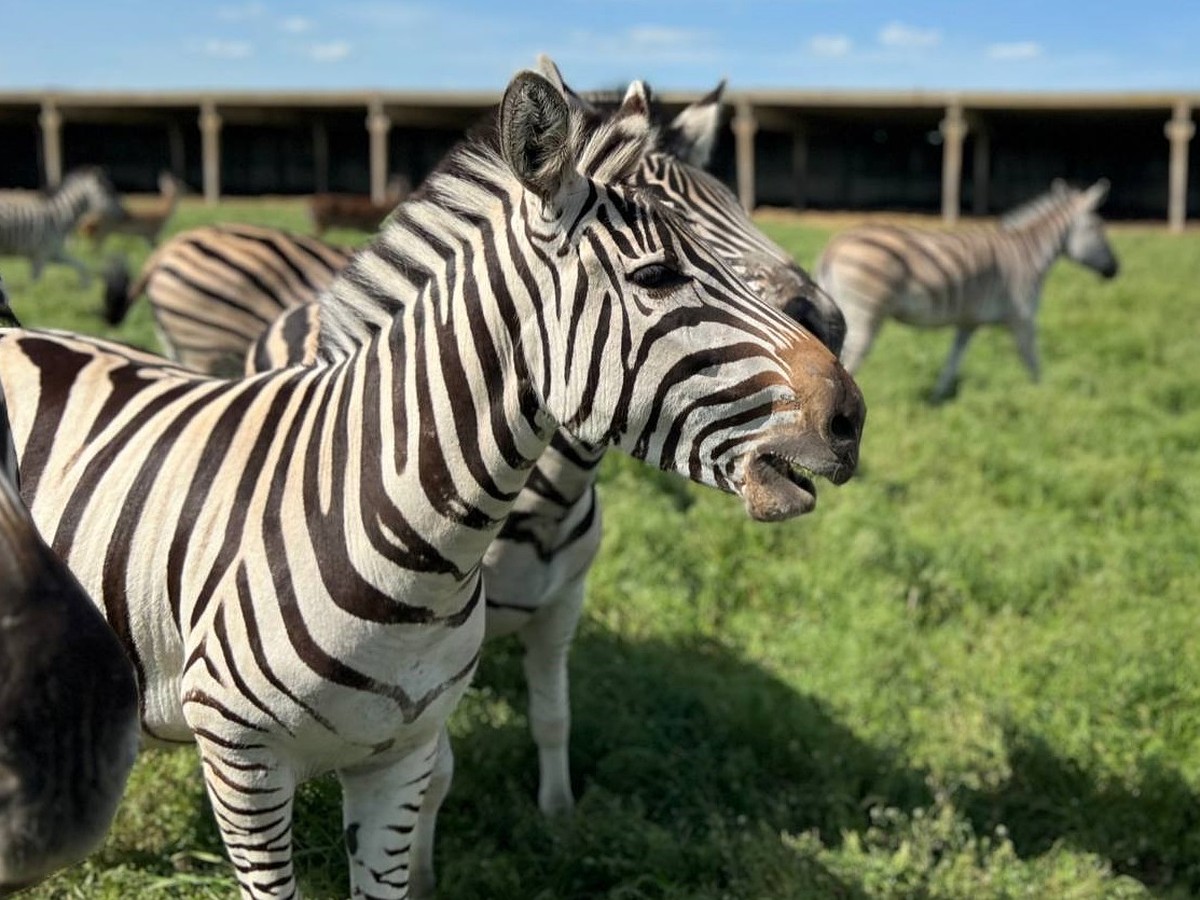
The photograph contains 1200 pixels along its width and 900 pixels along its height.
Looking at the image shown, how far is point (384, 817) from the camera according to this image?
262 cm

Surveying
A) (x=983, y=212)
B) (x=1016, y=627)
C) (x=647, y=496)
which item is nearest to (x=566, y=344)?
(x=1016, y=627)

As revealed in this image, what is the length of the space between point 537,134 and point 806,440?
Answer: 0.72 metres

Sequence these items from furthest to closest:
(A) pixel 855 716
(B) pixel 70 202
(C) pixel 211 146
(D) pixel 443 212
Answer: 1. (C) pixel 211 146
2. (B) pixel 70 202
3. (A) pixel 855 716
4. (D) pixel 443 212

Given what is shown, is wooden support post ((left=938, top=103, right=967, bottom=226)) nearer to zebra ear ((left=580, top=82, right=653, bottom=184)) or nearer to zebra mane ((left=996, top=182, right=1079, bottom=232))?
zebra mane ((left=996, top=182, right=1079, bottom=232))

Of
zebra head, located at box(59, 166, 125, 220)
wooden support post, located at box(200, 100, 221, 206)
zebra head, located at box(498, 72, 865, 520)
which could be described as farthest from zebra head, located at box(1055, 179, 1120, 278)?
wooden support post, located at box(200, 100, 221, 206)

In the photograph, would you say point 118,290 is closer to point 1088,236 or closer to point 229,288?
point 229,288

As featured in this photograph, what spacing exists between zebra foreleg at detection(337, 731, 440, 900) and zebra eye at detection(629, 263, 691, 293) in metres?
1.18

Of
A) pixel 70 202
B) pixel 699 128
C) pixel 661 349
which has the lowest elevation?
pixel 661 349

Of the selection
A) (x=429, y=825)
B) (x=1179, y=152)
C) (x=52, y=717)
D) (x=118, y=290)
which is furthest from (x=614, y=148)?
(x=1179, y=152)

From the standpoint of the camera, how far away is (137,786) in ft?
11.9

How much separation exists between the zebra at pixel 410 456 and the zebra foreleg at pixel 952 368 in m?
7.67

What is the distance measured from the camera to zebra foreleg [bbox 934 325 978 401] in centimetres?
955

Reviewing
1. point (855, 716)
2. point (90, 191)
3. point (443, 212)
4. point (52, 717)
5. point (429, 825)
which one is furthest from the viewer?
point (90, 191)

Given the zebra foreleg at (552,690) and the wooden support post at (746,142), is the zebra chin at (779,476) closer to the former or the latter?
the zebra foreleg at (552,690)
